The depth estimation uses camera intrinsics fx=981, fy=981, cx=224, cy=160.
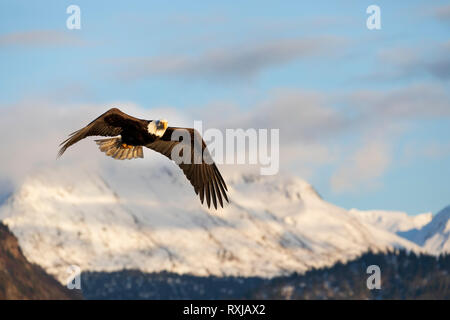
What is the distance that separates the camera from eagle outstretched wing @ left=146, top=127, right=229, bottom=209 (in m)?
39.4

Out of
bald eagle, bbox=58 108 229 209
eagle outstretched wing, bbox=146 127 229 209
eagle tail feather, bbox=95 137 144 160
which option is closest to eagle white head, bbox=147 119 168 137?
bald eagle, bbox=58 108 229 209

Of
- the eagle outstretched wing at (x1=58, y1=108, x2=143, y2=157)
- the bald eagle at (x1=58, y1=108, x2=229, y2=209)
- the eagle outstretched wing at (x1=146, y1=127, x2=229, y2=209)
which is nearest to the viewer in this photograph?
the eagle outstretched wing at (x1=58, y1=108, x2=143, y2=157)

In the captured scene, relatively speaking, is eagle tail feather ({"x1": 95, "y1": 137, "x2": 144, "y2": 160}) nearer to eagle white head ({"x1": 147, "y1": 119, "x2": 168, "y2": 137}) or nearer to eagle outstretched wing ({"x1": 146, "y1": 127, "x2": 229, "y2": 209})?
eagle outstretched wing ({"x1": 146, "y1": 127, "x2": 229, "y2": 209})

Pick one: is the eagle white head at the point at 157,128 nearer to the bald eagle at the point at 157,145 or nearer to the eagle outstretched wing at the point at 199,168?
the bald eagle at the point at 157,145

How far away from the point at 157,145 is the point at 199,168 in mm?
2038

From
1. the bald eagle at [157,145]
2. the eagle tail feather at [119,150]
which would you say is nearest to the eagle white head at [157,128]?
the bald eagle at [157,145]

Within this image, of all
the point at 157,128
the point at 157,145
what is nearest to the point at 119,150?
the point at 157,145

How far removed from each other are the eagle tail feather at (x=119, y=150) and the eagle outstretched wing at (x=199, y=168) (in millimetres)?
876

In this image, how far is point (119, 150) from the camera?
39875 mm

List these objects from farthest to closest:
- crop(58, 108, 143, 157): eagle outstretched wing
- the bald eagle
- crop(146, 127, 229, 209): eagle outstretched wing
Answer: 1. crop(146, 127, 229, 209): eagle outstretched wing
2. the bald eagle
3. crop(58, 108, 143, 157): eagle outstretched wing
